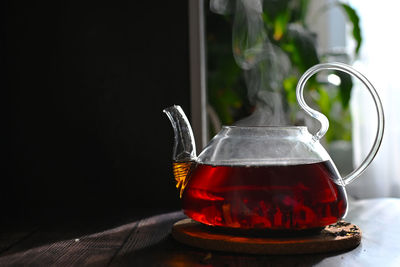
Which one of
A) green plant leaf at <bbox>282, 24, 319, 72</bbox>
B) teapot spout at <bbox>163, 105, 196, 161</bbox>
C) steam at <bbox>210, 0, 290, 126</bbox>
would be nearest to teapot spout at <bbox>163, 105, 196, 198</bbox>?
teapot spout at <bbox>163, 105, 196, 161</bbox>

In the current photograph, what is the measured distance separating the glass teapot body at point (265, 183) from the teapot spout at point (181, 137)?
43 mm

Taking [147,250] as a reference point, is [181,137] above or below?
above

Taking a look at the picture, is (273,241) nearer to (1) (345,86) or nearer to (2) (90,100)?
(2) (90,100)

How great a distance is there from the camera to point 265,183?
0.70 metres

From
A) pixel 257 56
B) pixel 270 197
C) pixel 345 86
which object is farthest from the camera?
pixel 345 86

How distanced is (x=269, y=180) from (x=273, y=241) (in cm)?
8

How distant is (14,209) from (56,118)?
207mm

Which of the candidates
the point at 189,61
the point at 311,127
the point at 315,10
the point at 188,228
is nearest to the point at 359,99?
the point at 311,127

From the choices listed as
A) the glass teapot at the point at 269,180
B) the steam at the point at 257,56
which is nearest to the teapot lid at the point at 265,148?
the glass teapot at the point at 269,180

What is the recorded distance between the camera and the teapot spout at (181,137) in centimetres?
83

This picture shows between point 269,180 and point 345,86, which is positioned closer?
point 269,180

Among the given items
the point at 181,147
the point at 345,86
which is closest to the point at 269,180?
the point at 181,147

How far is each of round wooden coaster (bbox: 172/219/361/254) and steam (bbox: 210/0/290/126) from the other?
0.42 metres

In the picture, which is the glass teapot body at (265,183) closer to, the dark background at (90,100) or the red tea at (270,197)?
the red tea at (270,197)
